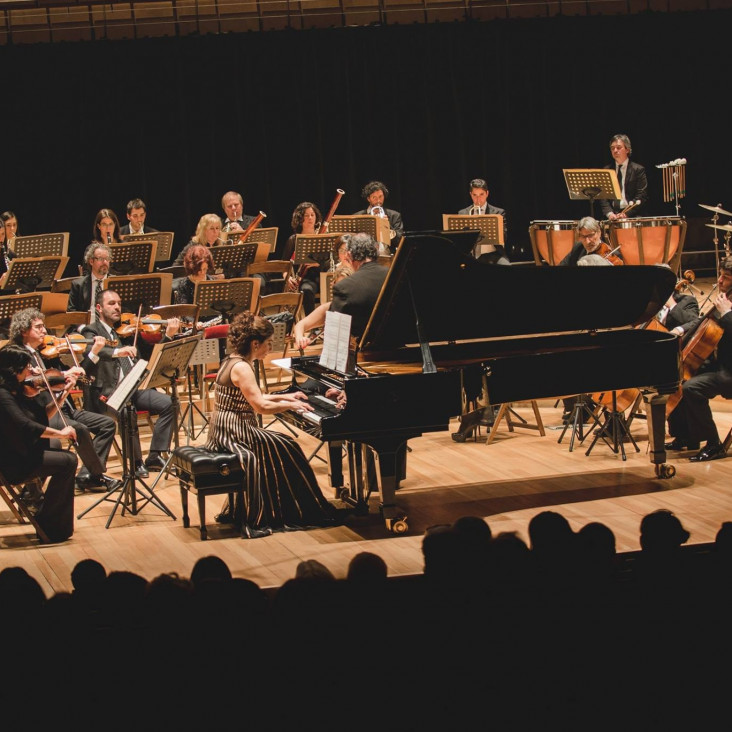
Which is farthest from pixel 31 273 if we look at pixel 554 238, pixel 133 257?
pixel 554 238

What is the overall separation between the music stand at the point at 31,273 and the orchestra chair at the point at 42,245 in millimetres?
494

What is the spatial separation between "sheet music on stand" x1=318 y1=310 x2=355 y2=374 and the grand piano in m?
0.08

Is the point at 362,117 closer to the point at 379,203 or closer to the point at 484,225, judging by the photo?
the point at 379,203

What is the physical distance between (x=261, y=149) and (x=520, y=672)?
9.45 metres

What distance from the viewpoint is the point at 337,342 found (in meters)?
5.04

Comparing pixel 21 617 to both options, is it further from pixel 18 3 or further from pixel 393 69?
pixel 393 69

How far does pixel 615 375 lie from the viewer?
5238 millimetres

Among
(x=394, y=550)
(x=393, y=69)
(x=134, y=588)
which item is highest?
(x=393, y=69)

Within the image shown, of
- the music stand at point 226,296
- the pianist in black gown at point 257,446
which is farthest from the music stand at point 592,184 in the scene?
the pianist in black gown at point 257,446

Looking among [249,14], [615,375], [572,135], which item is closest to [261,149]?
[249,14]

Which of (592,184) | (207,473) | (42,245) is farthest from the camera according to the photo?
(592,184)

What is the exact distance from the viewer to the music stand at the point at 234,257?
25.5ft

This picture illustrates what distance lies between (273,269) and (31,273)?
6.46 feet

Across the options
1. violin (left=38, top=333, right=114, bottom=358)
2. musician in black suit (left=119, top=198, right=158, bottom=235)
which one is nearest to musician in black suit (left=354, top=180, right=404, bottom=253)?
musician in black suit (left=119, top=198, right=158, bottom=235)
